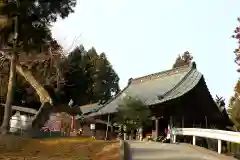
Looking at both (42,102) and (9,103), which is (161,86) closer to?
(42,102)

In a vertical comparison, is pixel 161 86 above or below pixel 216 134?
above

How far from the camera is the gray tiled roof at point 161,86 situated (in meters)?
26.0

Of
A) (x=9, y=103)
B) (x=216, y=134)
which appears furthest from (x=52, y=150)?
(x=216, y=134)

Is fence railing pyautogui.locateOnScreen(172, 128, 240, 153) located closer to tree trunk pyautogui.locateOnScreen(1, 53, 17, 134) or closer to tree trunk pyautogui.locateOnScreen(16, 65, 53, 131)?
tree trunk pyautogui.locateOnScreen(16, 65, 53, 131)

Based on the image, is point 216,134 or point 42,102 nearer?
point 216,134

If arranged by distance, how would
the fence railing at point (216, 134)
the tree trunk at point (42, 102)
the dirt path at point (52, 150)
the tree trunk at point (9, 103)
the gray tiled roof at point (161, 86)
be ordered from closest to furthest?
the dirt path at point (52, 150), the fence railing at point (216, 134), the tree trunk at point (9, 103), the tree trunk at point (42, 102), the gray tiled roof at point (161, 86)

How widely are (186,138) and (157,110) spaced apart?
2926 millimetres

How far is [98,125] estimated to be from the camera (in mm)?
32594

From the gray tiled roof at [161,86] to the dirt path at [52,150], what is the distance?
43.0ft

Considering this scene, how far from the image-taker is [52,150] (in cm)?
1182

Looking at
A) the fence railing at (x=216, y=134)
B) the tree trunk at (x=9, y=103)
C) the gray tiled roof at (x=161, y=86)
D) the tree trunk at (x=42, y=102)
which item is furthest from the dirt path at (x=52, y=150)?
the gray tiled roof at (x=161, y=86)

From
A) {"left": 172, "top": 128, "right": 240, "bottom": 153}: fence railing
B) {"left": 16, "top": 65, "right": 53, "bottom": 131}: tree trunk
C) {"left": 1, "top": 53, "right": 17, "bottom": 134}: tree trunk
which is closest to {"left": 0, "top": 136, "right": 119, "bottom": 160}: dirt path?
{"left": 1, "top": 53, "right": 17, "bottom": 134}: tree trunk

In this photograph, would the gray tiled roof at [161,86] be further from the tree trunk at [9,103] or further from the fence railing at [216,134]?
the tree trunk at [9,103]

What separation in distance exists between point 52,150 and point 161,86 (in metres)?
19.1
